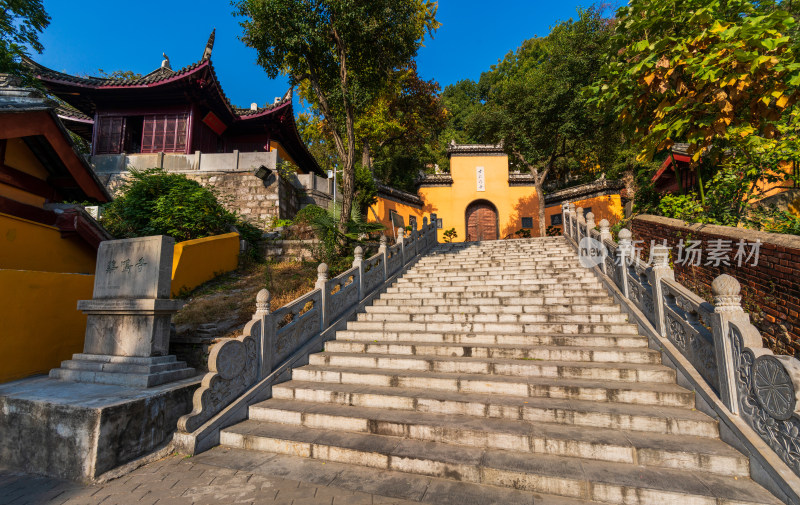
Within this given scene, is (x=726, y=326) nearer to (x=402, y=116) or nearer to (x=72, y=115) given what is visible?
(x=402, y=116)

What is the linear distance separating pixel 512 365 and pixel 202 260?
8.09m

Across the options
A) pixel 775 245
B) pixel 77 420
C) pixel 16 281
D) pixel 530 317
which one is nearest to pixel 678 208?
pixel 775 245

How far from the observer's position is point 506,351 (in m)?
4.84

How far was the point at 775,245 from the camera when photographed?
4.04 metres

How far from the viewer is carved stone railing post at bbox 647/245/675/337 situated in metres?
4.45

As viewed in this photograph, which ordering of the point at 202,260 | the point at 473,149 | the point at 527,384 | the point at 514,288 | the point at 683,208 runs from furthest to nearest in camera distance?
the point at 473,149
the point at 202,260
the point at 514,288
the point at 683,208
the point at 527,384

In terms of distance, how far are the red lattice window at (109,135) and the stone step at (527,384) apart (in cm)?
1685

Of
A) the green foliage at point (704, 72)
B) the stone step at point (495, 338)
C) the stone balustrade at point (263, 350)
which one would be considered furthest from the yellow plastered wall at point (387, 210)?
the green foliage at point (704, 72)

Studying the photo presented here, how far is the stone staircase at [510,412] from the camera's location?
275 cm

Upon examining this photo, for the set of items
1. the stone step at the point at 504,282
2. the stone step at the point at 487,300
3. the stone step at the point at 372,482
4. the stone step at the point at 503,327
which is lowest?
the stone step at the point at 372,482

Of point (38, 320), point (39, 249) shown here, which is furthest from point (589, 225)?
point (39, 249)

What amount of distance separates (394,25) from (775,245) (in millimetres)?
9851

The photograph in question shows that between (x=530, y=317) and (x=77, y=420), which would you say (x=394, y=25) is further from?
(x=77, y=420)

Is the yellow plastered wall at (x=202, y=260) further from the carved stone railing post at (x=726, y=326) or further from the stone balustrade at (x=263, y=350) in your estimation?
the carved stone railing post at (x=726, y=326)
